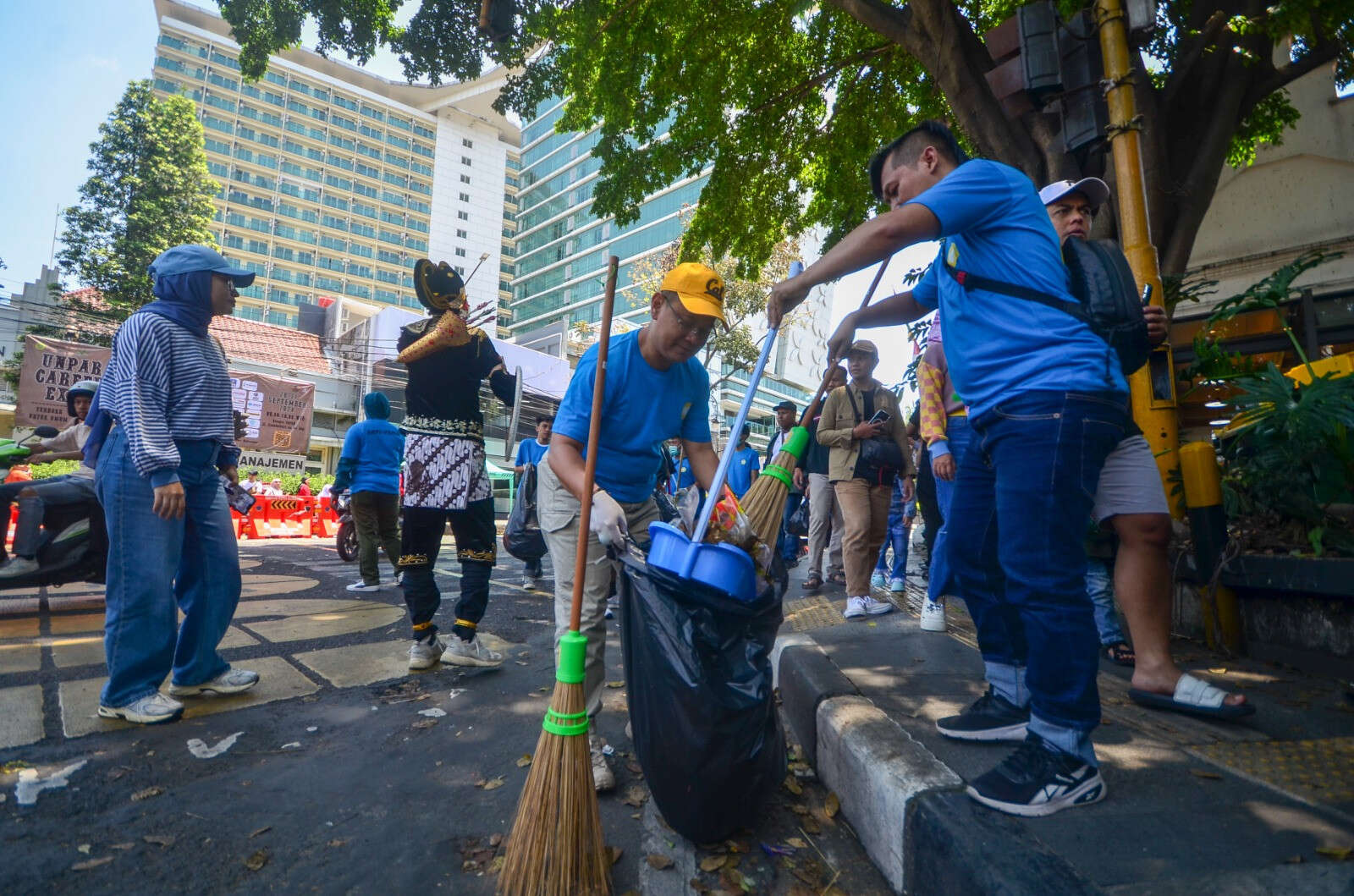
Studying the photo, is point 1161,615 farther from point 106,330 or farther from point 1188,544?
point 106,330

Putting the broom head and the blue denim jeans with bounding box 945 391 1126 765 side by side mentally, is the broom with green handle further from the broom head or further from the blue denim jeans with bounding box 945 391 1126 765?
the blue denim jeans with bounding box 945 391 1126 765

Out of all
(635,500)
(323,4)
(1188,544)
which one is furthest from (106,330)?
(1188,544)

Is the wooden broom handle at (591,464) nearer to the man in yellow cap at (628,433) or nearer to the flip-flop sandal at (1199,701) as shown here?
the man in yellow cap at (628,433)

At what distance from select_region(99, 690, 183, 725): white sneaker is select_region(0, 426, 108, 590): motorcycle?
2.72 metres

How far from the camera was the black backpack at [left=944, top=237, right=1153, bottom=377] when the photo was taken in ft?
6.04

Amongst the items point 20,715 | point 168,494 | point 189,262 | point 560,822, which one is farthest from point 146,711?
point 560,822

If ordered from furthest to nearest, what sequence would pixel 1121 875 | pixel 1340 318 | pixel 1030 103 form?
pixel 1340 318 < pixel 1030 103 < pixel 1121 875

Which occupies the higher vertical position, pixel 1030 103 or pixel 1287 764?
pixel 1030 103

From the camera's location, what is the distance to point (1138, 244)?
341 centimetres

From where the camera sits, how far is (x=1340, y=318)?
6344mm

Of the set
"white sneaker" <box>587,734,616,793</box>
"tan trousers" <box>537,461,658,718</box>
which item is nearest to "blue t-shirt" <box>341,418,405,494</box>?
"tan trousers" <box>537,461,658,718</box>

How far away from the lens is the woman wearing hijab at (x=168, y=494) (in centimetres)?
281

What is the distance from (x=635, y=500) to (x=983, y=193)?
157 cm

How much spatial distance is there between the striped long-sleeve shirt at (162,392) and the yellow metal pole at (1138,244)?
4.37 metres
